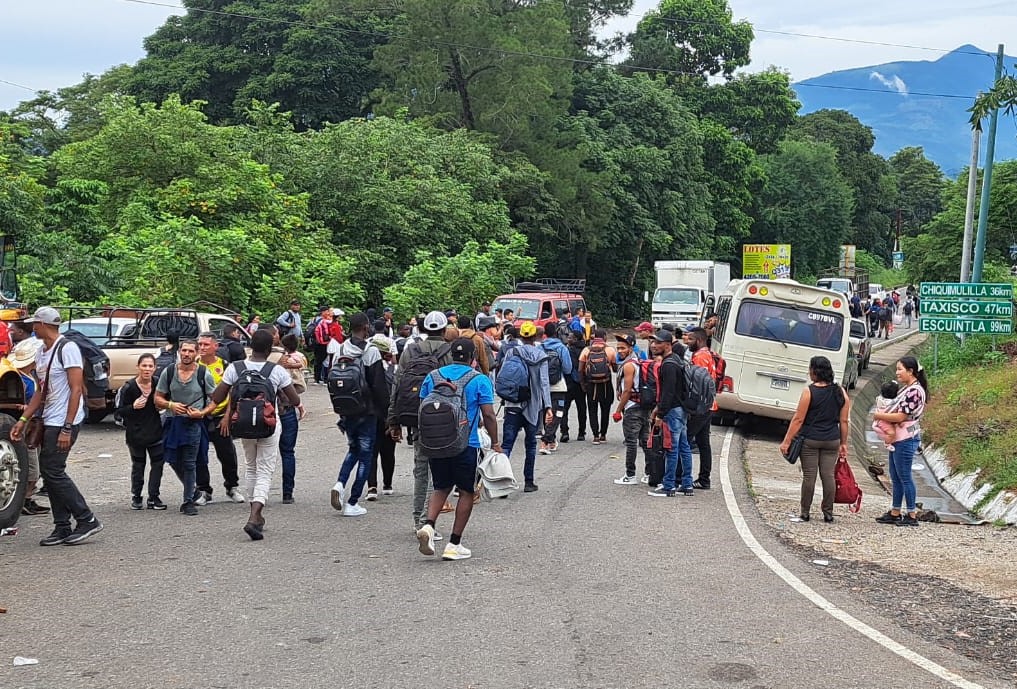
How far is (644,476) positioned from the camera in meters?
13.6

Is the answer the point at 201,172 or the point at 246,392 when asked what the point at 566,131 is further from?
the point at 246,392

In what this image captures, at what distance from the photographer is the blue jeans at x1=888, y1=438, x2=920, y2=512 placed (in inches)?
438

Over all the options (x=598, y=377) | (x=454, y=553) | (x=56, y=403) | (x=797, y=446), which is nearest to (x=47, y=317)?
(x=56, y=403)

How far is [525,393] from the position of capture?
1250 centimetres

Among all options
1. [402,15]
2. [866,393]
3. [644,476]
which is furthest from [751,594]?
[402,15]

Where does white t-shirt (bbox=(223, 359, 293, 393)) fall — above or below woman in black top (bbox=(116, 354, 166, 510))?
above

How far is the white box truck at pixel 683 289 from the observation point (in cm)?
4141

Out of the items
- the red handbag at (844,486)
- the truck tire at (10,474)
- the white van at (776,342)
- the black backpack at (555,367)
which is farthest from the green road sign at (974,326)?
the truck tire at (10,474)

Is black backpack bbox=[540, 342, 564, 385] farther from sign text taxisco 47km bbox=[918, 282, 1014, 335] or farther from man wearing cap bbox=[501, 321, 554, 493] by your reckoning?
sign text taxisco 47km bbox=[918, 282, 1014, 335]

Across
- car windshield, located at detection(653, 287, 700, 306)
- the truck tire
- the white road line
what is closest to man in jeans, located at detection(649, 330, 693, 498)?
the white road line

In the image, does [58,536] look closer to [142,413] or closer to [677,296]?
[142,413]

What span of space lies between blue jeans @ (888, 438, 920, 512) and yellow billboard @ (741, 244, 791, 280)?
49719 mm

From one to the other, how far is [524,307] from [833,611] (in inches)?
789

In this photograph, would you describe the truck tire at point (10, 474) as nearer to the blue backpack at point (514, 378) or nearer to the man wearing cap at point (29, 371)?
the man wearing cap at point (29, 371)
